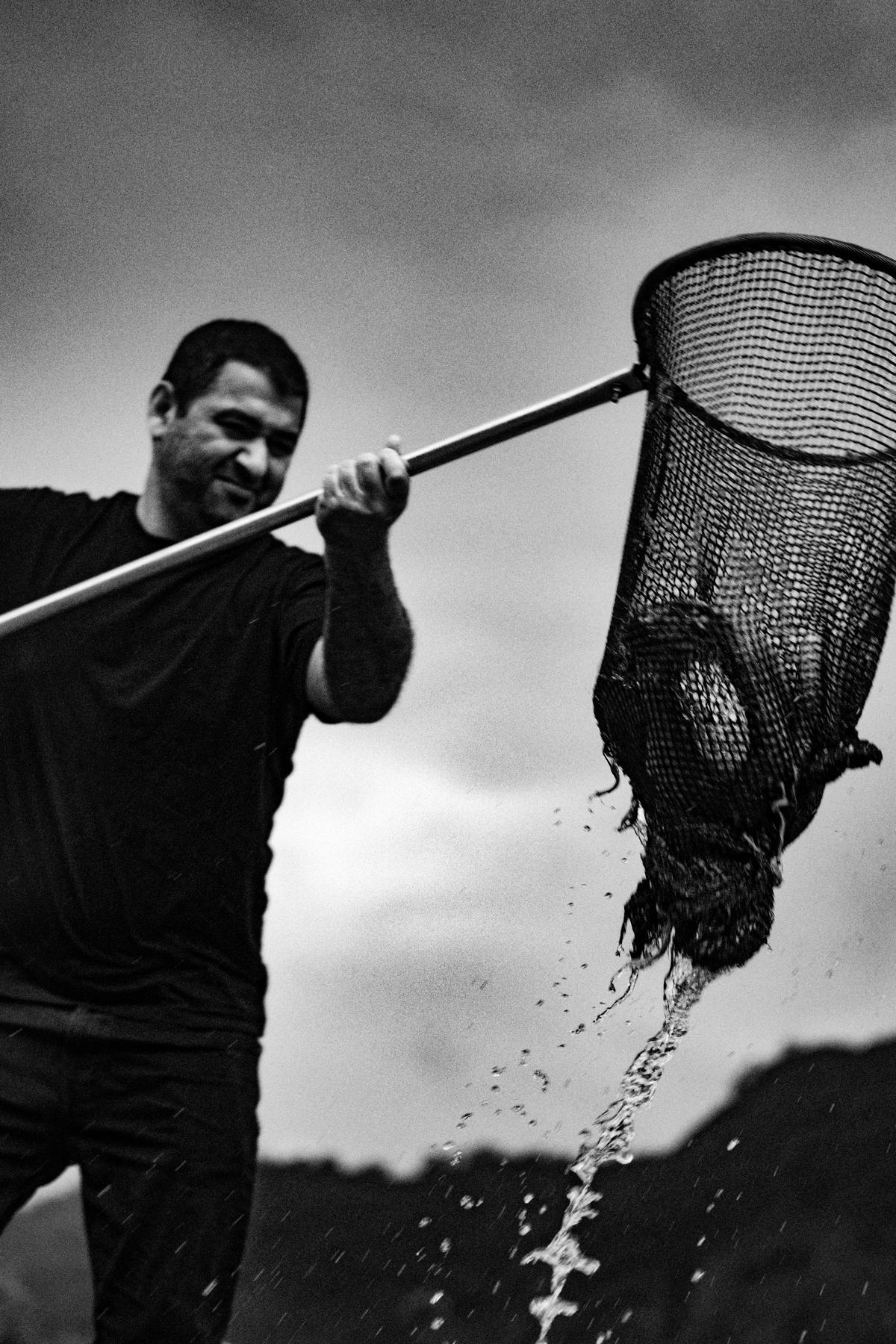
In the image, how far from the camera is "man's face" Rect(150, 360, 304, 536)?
3045mm

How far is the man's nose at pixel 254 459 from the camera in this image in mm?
3041

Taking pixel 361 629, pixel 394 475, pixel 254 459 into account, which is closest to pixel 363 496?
pixel 394 475

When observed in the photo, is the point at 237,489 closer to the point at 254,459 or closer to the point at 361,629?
the point at 254,459

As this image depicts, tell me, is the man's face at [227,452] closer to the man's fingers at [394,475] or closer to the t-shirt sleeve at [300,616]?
the t-shirt sleeve at [300,616]

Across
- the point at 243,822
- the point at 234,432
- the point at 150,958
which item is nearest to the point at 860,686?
the point at 243,822

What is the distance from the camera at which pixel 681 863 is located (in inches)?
90.4

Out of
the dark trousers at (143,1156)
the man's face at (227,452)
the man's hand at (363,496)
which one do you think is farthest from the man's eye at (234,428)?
the dark trousers at (143,1156)

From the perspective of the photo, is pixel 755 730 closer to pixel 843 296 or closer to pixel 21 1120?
pixel 843 296

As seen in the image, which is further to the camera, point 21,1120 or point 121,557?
point 121,557

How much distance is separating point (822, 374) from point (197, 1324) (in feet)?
6.70

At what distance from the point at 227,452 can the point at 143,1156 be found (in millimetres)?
1609

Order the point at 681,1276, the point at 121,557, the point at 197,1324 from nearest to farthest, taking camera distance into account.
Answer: the point at 197,1324 < the point at 121,557 < the point at 681,1276

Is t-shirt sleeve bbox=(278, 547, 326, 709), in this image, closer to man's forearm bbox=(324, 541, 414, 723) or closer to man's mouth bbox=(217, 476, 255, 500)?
man's forearm bbox=(324, 541, 414, 723)

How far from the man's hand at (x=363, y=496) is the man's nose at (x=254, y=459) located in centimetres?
63
